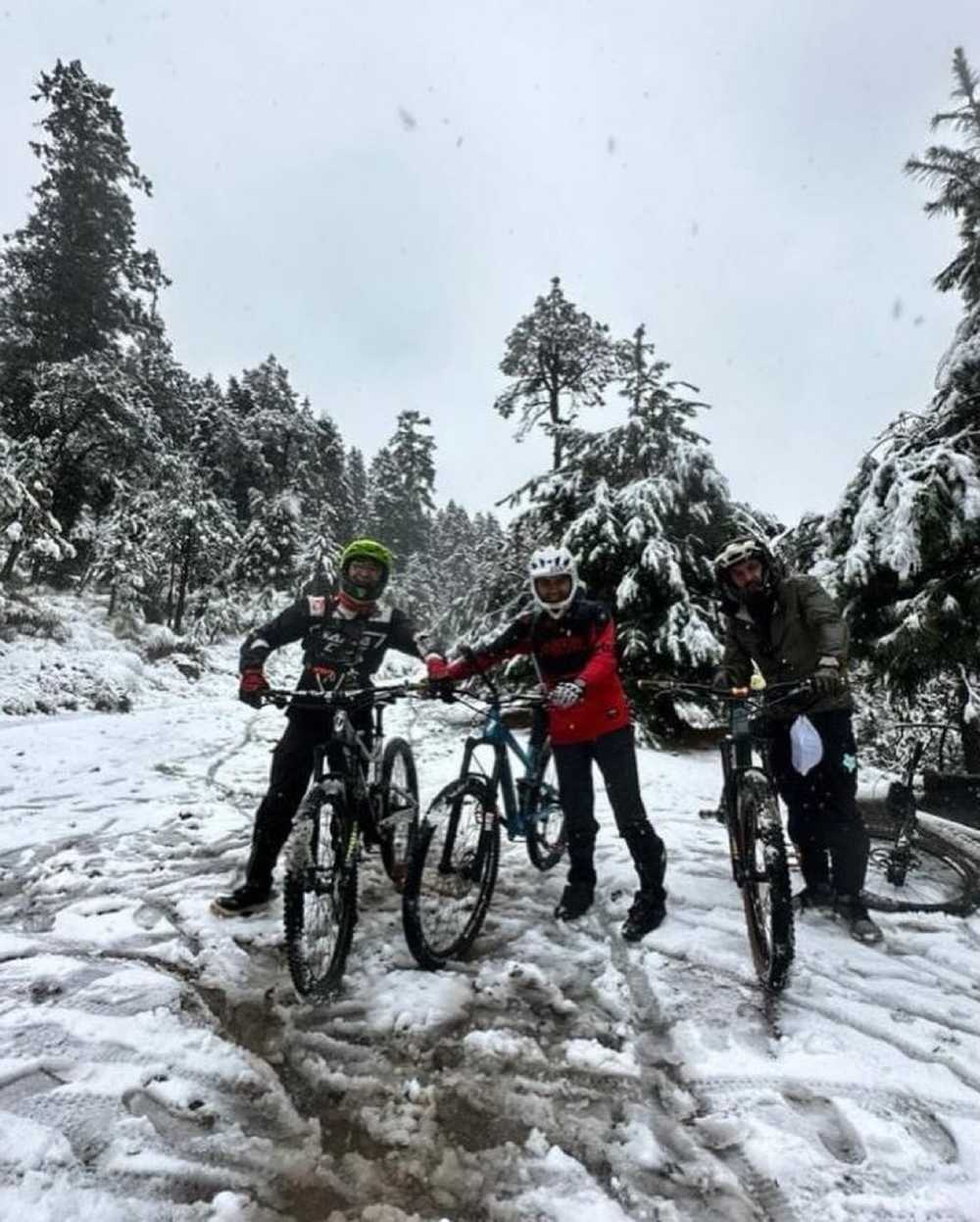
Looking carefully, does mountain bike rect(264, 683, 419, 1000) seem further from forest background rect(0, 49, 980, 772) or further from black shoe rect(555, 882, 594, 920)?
forest background rect(0, 49, 980, 772)

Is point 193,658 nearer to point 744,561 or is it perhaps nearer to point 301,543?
point 301,543

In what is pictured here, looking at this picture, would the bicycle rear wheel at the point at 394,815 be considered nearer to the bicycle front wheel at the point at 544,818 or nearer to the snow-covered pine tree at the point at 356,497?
the bicycle front wheel at the point at 544,818

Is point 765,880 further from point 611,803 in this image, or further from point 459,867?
point 459,867

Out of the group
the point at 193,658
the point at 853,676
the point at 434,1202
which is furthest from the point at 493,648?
the point at 193,658

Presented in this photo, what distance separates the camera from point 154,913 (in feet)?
14.9

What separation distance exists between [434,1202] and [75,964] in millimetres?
2557

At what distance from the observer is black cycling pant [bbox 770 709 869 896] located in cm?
448

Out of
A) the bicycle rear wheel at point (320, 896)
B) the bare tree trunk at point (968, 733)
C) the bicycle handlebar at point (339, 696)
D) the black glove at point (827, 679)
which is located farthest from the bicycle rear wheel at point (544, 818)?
the bare tree trunk at point (968, 733)

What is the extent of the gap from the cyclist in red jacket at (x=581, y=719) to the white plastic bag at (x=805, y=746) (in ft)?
3.30

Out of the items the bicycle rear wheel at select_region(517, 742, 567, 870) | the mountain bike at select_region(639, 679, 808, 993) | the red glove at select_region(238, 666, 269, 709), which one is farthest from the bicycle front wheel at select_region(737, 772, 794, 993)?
the red glove at select_region(238, 666, 269, 709)

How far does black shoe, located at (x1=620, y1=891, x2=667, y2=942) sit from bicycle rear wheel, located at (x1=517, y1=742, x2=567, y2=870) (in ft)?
3.46

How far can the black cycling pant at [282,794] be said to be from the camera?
4594 mm

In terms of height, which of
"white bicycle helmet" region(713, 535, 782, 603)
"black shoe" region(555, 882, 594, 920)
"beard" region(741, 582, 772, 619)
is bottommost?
"black shoe" region(555, 882, 594, 920)

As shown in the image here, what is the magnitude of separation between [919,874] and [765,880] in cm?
260
